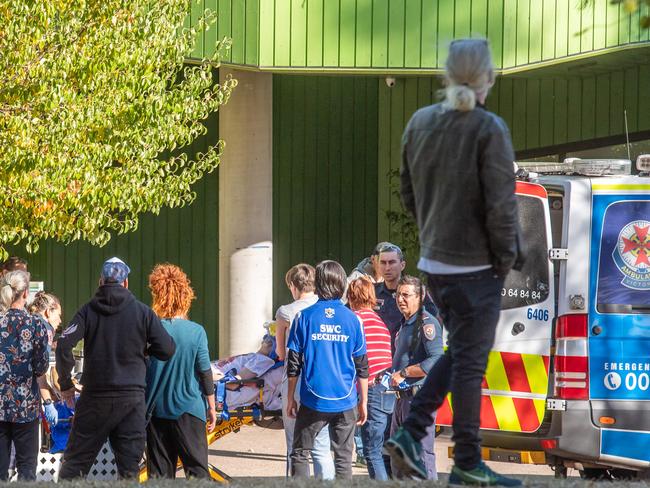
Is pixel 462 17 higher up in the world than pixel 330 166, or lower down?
higher up

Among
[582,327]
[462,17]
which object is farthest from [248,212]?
[582,327]

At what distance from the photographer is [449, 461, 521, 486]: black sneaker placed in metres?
4.59

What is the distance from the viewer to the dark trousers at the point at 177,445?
7410mm

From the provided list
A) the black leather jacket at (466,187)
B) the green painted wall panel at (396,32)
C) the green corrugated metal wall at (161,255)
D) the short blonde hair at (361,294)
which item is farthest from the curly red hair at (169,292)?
the green corrugated metal wall at (161,255)

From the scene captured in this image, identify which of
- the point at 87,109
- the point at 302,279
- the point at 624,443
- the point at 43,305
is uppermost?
the point at 87,109

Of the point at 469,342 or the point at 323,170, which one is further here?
the point at 323,170

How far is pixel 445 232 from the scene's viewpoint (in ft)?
15.3

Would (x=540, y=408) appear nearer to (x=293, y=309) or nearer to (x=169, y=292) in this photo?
(x=293, y=309)

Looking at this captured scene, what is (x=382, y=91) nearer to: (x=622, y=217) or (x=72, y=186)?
(x=72, y=186)

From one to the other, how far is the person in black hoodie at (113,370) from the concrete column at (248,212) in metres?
7.50

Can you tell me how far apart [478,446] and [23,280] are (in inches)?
161

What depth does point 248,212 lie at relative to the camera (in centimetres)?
1477

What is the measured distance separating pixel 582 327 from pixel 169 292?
108 inches

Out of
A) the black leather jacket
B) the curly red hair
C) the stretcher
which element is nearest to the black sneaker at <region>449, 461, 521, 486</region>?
the black leather jacket
